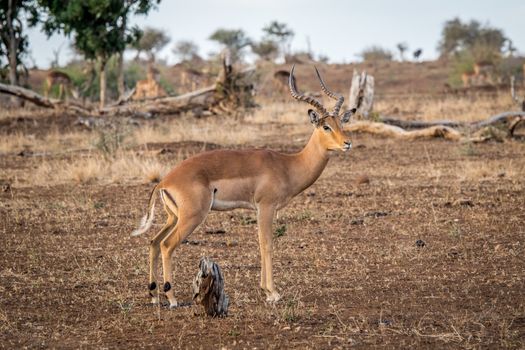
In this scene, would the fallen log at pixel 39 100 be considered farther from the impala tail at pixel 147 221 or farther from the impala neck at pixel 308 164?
the impala tail at pixel 147 221

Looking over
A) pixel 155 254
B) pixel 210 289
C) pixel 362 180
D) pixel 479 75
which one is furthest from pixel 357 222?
pixel 479 75

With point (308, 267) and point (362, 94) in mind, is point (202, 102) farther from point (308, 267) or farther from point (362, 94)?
point (308, 267)

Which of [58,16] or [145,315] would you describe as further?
[58,16]

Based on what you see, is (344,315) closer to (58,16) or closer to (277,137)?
(277,137)

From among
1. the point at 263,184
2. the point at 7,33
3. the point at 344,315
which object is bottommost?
A: the point at 344,315

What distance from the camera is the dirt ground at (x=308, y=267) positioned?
5777mm

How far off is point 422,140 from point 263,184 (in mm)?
12265

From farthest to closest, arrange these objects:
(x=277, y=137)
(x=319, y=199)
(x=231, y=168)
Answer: (x=277, y=137), (x=319, y=199), (x=231, y=168)

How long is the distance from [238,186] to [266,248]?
569 mm

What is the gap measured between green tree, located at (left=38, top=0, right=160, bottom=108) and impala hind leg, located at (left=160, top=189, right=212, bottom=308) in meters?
18.9

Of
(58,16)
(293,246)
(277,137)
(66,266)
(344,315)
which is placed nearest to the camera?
(344,315)

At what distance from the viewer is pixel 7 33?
1078 inches

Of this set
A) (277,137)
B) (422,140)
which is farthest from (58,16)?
(422,140)

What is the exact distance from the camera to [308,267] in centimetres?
798
